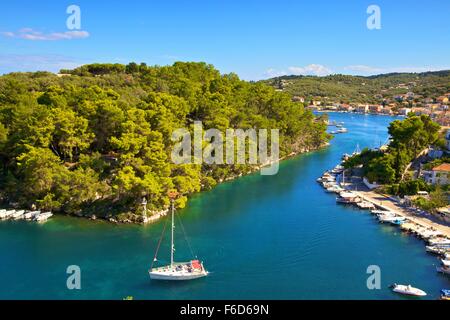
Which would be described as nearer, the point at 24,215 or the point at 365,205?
the point at 24,215

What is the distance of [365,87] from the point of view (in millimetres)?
144125

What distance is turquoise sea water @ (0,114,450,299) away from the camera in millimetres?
15695

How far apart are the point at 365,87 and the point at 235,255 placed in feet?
452

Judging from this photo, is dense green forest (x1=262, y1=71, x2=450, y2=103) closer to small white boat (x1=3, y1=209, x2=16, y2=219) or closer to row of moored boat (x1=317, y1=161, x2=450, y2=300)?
row of moored boat (x1=317, y1=161, x2=450, y2=300)

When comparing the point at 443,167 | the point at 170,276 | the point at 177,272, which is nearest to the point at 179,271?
the point at 177,272

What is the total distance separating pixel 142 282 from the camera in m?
16.2

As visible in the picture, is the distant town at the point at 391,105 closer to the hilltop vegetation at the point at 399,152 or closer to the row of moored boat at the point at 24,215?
the hilltop vegetation at the point at 399,152

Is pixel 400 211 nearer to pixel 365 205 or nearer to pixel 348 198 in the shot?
pixel 365 205

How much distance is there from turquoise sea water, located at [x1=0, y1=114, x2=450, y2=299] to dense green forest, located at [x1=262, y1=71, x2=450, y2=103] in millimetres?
95477

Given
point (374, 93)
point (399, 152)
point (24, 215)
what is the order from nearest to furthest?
point (24, 215) < point (399, 152) < point (374, 93)

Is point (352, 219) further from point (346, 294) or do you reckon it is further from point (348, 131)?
point (348, 131)

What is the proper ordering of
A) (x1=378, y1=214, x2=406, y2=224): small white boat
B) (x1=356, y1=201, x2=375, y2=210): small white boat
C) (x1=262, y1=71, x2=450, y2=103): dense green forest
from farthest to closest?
(x1=262, y1=71, x2=450, y2=103): dense green forest, (x1=356, y1=201, x2=375, y2=210): small white boat, (x1=378, y1=214, x2=406, y2=224): small white boat

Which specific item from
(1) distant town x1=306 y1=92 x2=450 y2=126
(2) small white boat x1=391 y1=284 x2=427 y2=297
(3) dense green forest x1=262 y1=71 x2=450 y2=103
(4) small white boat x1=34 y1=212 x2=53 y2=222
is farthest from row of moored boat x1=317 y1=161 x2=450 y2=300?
(3) dense green forest x1=262 y1=71 x2=450 y2=103

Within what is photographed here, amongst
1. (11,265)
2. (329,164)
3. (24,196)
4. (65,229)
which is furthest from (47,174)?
(329,164)
